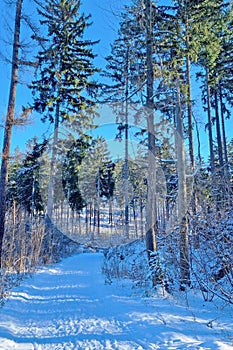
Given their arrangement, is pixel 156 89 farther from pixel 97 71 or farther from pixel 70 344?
pixel 97 71

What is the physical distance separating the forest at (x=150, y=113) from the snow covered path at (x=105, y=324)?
0.64 metres

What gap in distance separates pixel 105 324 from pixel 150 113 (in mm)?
5253

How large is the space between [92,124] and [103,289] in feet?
31.7

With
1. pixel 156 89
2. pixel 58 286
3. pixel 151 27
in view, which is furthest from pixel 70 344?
pixel 151 27

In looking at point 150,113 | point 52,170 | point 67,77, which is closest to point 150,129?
point 150,113

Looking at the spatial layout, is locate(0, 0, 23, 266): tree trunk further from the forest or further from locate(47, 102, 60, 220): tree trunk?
locate(47, 102, 60, 220): tree trunk

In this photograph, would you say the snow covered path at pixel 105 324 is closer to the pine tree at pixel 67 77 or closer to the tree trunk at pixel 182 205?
the tree trunk at pixel 182 205

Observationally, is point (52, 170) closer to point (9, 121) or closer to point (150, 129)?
point (9, 121)

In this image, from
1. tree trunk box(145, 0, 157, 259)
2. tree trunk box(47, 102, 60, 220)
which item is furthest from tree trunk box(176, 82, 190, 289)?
tree trunk box(47, 102, 60, 220)

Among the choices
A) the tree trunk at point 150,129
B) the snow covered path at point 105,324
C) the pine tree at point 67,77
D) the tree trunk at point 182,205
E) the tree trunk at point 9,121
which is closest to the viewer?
the snow covered path at point 105,324

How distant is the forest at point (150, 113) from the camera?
5.45 meters

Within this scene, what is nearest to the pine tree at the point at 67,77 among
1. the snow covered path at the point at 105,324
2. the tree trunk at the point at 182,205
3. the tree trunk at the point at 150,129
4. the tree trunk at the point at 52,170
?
the tree trunk at the point at 52,170

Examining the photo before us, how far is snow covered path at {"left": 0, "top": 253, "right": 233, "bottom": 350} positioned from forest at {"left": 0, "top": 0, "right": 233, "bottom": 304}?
2.10ft

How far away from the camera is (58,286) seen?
764 centimetres
